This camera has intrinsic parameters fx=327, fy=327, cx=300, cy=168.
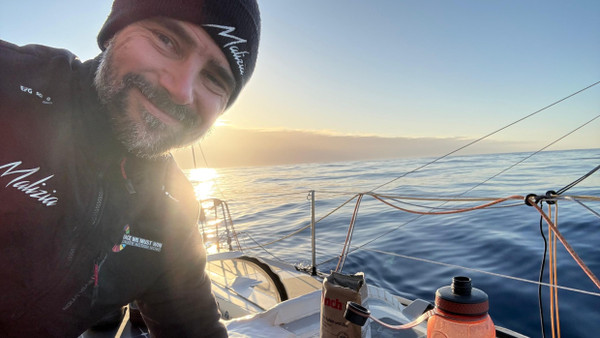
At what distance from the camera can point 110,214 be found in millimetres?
1074

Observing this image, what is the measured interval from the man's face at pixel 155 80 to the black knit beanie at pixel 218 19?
0.03 meters

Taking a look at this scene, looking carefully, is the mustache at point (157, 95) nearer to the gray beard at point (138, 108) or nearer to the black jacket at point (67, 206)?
the gray beard at point (138, 108)

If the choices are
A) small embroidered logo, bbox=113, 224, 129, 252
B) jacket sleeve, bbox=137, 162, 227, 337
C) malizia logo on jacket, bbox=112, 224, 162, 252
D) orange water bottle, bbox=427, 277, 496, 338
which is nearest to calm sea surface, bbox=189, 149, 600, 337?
orange water bottle, bbox=427, 277, 496, 338

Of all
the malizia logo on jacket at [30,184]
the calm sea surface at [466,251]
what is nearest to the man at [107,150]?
the malizia logo on jacket at [30,184]

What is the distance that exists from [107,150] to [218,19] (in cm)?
58

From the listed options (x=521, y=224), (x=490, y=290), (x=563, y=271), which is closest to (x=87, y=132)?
(x=490, y=290)

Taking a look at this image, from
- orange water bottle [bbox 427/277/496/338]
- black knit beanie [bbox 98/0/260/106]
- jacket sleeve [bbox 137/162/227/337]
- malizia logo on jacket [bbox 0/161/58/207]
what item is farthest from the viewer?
jacket sleeve [bbox 137/162/227/337]

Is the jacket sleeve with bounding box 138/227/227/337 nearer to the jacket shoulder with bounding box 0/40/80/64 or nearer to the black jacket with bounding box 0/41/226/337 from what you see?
the black jacket with bounding box 0/41/226/337

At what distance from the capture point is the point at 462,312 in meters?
0.94

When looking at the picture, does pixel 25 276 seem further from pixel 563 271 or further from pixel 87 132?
pixel 563 271

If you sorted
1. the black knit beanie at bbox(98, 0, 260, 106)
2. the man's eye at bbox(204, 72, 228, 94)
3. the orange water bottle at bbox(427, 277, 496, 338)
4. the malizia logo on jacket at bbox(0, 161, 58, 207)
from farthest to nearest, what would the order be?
the man's eye at bbox(204, 72, 228, 94)
the black knit beanie at bbox(98, 0, 260, 106)
the orange water bottle at bbox(427, 277, 496, 338)
the malizia logo on jacket at bbox(0, 161, 58, 207)

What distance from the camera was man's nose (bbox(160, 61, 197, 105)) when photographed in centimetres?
104

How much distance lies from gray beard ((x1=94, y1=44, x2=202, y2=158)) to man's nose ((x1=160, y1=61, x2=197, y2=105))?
0.02 m

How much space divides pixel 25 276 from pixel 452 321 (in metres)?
1.21
